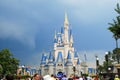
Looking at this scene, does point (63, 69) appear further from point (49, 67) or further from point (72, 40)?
point (72, 40)

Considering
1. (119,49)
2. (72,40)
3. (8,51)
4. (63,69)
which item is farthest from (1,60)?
(72,40)

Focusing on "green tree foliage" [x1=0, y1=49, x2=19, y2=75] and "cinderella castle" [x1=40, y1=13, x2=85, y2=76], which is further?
"cinderella castle" [x1=40, y1=13, x2=85, y2=76]

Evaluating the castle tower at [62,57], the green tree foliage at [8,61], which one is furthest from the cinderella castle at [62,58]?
the green tree foliage at [8,61]

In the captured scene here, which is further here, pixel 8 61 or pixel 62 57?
pixel 62 57

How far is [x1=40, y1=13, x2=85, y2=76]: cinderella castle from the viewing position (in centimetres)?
16775

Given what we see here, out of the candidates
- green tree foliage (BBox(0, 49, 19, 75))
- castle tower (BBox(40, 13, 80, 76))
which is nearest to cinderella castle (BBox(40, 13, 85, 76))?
castle tower (BBox(40, 13, 80, 76))

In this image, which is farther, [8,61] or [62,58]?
[62,58]

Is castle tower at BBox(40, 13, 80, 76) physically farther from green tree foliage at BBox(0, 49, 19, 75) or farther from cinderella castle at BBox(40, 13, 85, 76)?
green tree foliage at BBox(0, 49, 19, 75)

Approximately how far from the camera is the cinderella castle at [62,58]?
16775 cm

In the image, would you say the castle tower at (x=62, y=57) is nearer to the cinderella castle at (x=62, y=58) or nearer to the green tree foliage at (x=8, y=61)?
the cinderella castle at (x=62, y=58)

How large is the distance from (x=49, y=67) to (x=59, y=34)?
60.3ft

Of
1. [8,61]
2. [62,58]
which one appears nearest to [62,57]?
[62,58]

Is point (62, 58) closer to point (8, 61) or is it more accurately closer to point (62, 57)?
point (62, 57)

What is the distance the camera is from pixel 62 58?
559 feet
